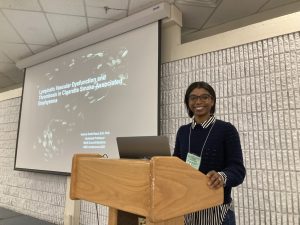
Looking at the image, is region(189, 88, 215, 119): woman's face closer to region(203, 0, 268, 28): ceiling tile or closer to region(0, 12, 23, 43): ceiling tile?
region(203, 0, 268, 28): ceiling tile

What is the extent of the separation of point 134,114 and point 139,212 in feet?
6.28

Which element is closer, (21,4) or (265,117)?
(265,117)

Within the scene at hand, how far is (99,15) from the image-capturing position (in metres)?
2.81

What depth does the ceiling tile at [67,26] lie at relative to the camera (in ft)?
9.44

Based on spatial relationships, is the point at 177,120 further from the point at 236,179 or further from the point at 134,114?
the point at 236,179

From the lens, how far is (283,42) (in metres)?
1.93

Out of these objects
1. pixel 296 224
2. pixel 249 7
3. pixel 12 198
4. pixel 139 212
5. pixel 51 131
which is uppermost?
pixel 249 7

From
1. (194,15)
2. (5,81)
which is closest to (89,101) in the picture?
(194,15)

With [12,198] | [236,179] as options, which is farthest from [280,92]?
[12,198]

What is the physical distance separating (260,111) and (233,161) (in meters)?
1.11

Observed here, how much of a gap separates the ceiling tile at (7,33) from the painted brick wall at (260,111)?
81.2 inches

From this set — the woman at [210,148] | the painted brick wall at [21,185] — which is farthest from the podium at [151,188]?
the painted brick wall at [21,185]

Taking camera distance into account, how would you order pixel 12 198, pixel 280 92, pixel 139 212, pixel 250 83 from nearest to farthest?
pixel 139 212 < pixel 280 92 < pixel 250 83 < pixel 12 198

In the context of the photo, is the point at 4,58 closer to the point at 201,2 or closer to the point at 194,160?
the point at 201,2
